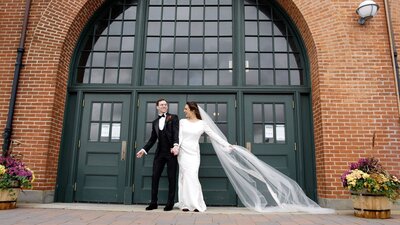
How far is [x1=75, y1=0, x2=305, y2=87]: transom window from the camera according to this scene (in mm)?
6652

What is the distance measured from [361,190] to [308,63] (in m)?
2.86

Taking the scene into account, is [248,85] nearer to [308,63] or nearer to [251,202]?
[308,63]

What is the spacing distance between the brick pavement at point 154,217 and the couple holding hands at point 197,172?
26cm

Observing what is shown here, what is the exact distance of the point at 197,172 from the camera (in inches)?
212

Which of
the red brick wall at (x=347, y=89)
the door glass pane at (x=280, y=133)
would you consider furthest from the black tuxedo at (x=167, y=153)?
the red brick wall at (x=347, y=89)

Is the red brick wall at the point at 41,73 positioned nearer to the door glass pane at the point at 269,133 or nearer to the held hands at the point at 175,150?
the held hands at the point at 175,150

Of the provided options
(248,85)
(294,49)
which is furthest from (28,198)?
(294,49)

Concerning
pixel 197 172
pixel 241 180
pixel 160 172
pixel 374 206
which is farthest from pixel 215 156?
pixel 374 206

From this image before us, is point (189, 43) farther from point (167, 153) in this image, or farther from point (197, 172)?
point (197, 172)

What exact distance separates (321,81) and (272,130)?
1.34m

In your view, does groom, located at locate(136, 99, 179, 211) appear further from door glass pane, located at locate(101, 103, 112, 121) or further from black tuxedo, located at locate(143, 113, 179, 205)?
door glass pane, located at locate(101, 103, 112, 121)

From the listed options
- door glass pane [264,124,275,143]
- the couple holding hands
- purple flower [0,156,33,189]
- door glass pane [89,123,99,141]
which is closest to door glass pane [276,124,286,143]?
door glass pane [264,124,275,143]

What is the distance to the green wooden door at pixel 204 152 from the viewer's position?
241 inches

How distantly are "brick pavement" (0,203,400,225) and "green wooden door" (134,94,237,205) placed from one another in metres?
0.89
